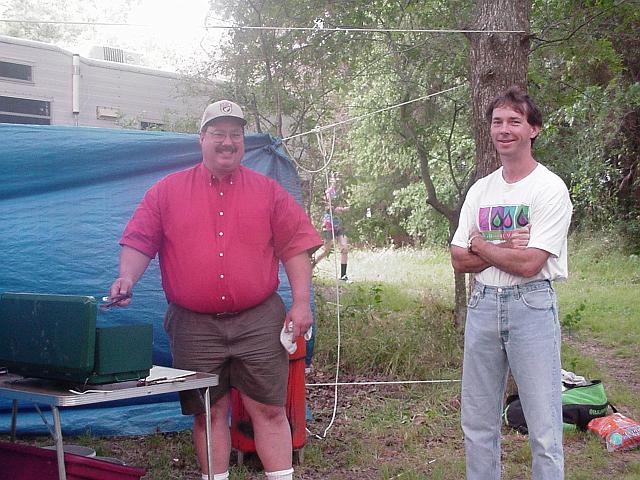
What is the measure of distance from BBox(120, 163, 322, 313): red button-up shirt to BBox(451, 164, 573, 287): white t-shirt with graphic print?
2.39 feet

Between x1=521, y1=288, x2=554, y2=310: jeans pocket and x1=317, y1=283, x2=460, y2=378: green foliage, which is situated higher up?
x1=521, y1=288, x2=554, y2=310: jeans pocket

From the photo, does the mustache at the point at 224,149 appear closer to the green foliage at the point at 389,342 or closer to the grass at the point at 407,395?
the grass at the point at 407,395

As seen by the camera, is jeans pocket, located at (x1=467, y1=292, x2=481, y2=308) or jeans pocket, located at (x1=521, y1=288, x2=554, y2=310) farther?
jeans pocket, located at (x1=467, y1=292, x2=481, y2=308)

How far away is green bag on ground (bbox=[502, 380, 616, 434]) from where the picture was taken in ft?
15.0

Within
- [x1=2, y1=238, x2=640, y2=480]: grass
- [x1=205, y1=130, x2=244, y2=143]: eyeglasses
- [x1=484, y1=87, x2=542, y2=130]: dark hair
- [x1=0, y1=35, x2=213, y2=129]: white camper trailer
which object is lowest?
[x1=2, y1=238, x2=640, y2=480]: grass

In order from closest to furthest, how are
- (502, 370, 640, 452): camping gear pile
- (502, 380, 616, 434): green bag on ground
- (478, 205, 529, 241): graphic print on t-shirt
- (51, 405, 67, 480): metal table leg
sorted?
(51, 405, 67, 480): metal table leg → (478, 205, 529, 241): graphic print on t-shirt → (502, 370, 640, 452): camping gear pile → (502, 380, 616, 434): green bag on ground

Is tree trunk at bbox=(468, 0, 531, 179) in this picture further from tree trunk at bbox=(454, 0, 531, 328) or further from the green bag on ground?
the green bag on ground

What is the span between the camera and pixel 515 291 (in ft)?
9.30

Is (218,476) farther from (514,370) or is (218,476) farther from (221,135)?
(221,135)

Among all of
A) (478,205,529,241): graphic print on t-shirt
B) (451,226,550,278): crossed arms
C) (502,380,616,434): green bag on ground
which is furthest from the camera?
(502,380,616,434): green bag on ground

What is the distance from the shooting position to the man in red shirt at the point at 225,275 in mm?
3105

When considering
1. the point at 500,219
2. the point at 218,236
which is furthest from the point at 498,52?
the point at 218,236

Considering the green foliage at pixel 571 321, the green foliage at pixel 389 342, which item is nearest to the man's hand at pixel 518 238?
the green foliage at pixel 389 342

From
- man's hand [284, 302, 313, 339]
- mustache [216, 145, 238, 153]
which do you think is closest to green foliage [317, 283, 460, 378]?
man's hand [284, 302, 313, 339]
